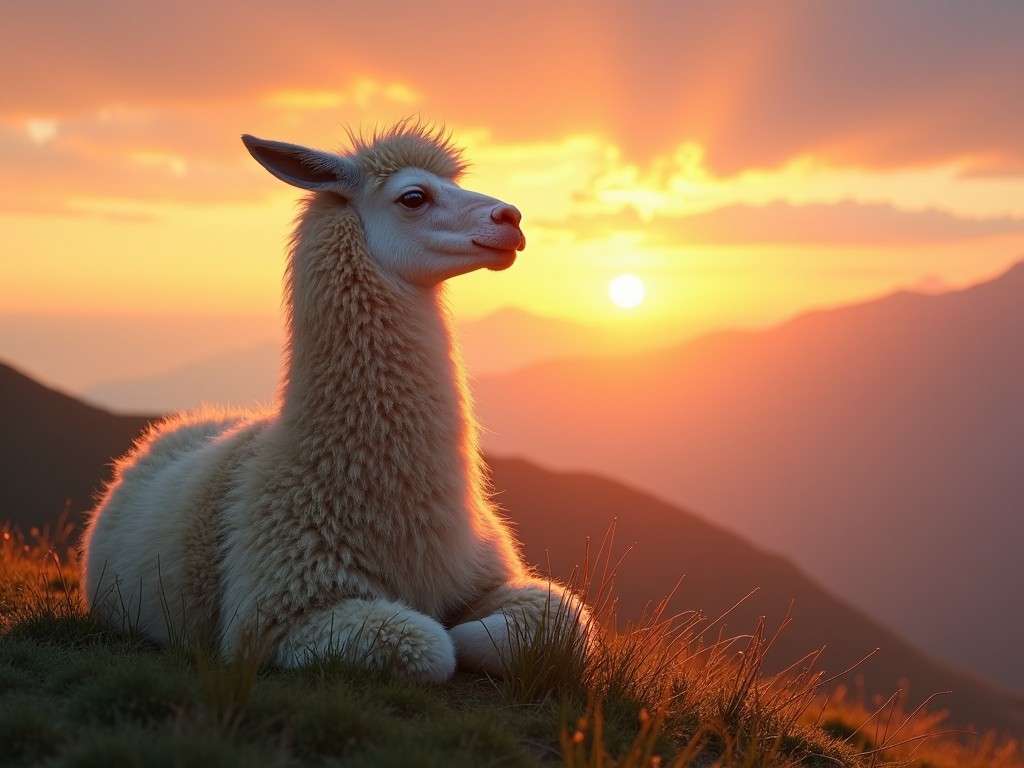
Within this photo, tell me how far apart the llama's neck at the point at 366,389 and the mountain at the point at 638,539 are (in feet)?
43.1

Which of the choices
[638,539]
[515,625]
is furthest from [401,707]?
[638,539]

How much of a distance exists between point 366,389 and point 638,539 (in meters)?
16.9

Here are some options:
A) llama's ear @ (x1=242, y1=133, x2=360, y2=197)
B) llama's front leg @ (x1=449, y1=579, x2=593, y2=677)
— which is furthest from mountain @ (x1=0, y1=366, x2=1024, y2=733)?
llama's ear @ (x1=242, y1=133, x2=360, y2=197)

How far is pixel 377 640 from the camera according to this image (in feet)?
14.6

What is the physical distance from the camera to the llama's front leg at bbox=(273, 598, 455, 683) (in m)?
4.45

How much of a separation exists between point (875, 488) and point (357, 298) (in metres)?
206

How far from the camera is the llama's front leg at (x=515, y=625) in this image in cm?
468

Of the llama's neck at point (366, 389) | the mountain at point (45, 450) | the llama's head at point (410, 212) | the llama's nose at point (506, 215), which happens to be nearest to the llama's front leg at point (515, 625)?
the llama's neck at point (366, 389)

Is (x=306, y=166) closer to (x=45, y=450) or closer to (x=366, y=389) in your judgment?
(x=366, y=389)

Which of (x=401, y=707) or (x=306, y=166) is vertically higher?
(x=306, y=166)

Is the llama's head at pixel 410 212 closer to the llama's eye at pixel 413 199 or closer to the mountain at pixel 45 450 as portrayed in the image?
the llama's eye at pixel 413 199

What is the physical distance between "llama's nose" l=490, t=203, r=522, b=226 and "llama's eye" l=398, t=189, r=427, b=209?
0.42 m

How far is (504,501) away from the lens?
32344 millimetres

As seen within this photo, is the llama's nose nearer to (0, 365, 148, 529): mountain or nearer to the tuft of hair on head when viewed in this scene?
the tuft of hair on head
